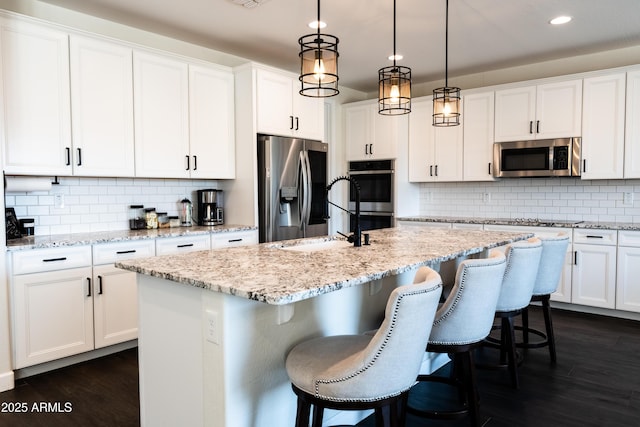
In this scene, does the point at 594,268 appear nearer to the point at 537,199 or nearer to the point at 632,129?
the point at 537,199

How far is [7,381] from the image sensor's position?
2.77m

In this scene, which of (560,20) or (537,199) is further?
(537,199)

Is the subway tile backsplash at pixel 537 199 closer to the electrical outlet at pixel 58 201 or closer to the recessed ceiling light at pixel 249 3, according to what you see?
the recessed ceiling light at pixel 249 3

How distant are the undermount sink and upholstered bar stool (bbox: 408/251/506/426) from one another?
3.17ft

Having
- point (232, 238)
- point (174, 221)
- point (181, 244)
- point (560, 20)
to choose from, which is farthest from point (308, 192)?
point (560, 20)

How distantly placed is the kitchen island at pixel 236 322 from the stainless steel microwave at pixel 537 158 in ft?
10.1

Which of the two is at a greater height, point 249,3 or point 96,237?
point 249,3

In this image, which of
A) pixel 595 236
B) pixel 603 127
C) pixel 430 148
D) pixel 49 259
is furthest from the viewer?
pixel 430 148

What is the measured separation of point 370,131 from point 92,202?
343 cm

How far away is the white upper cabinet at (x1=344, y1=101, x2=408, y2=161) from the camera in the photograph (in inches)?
219

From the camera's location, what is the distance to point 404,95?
9.10ft

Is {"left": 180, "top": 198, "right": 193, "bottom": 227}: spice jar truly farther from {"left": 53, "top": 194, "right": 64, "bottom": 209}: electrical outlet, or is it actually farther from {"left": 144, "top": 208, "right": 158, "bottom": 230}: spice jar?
{"left": 53, "top": 194, "right": 64, "bottom": 209}: electrical outlet

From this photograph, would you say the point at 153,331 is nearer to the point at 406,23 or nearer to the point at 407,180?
the point at 406,23

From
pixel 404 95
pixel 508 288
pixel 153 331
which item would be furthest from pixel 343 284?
pixel 404 95
